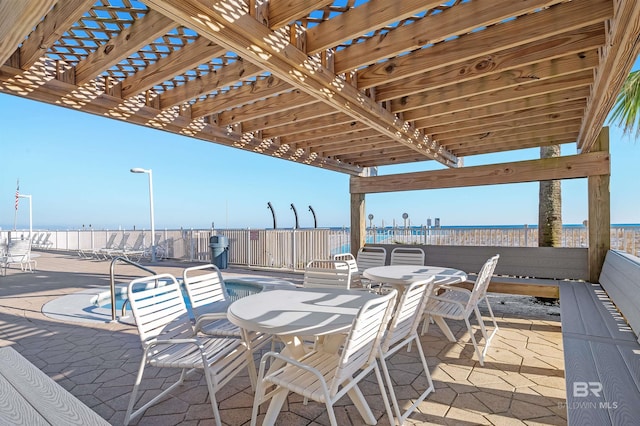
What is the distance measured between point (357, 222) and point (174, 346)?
492cm

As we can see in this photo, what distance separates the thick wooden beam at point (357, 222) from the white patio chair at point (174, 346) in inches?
178

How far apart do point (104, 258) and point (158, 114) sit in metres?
10.9

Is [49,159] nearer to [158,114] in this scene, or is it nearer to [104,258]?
[104,258]

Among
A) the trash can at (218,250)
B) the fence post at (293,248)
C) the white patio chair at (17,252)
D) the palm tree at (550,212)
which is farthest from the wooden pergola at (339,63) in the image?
the white patio chair at (17,252)

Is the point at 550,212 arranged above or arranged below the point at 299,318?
above

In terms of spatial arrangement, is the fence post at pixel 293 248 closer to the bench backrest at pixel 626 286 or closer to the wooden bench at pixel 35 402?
the bench backrest at pixel 626 286

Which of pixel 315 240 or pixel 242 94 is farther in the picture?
pixel 315 240

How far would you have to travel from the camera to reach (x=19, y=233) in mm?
15703

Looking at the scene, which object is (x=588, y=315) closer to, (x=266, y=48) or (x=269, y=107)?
(x=266, y=48)

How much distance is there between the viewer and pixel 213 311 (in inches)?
110

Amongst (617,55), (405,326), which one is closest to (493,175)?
(617,55)

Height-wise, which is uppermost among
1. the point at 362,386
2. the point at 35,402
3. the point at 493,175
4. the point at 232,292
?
the point at 493,175

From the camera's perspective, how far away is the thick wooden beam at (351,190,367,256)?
Answer: 6.75m

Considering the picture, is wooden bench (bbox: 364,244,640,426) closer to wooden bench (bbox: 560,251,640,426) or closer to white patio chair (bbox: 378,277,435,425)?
wooden bench (bbox: 560,251,640,426)
